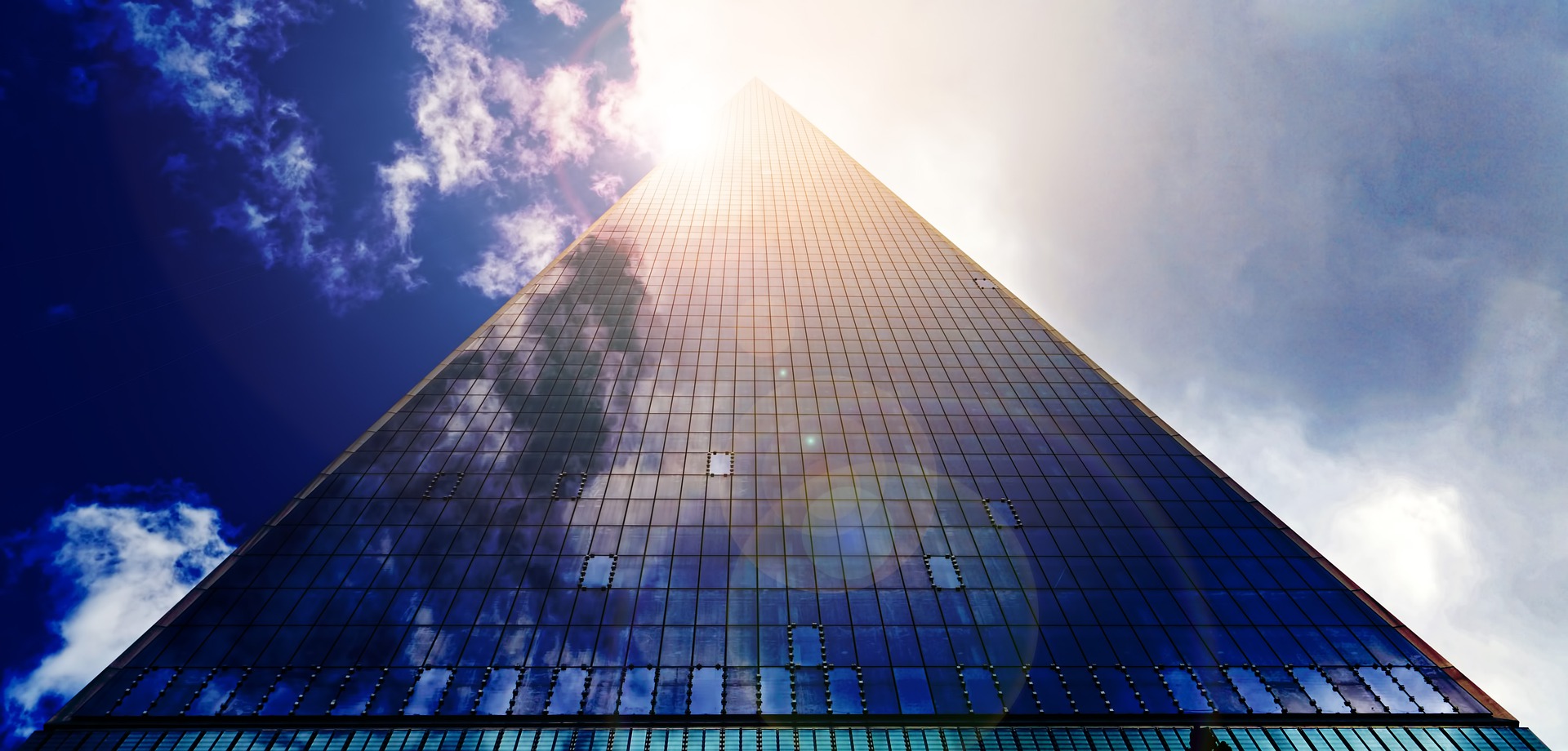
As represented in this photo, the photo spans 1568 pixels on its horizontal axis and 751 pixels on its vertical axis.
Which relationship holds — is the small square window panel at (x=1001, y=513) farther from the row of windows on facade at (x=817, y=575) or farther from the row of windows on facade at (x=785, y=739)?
the row of windows on facade at (x=785, y=739)

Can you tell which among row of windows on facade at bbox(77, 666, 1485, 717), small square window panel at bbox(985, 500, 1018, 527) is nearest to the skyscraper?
row of windows on facade at bbox(77, 666, 1485, 717)

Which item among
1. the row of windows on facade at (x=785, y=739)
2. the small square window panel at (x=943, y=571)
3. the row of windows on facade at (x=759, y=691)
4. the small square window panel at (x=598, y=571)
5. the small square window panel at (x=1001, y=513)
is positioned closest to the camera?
the row of windows on facade at (x=785, y=739)

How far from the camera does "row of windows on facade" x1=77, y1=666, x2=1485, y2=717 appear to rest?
25859 mm

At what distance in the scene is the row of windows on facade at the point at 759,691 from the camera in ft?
84.8

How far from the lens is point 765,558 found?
31906mm

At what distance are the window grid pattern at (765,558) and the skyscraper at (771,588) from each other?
6.3 inches

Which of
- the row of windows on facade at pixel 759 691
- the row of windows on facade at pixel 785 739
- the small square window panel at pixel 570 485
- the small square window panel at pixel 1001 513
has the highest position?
the small square window panel at pixel 570 485

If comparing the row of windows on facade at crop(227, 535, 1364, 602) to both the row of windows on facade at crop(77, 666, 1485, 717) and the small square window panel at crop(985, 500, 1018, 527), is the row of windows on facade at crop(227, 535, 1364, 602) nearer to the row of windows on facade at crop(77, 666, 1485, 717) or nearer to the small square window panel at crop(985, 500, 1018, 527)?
the small square window panel at crop(985, 500, 1018, 527)

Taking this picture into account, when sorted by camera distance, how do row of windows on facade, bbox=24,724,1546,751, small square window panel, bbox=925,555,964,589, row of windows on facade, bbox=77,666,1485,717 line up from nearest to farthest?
row of windows on facade, bbox=24,724,1546,751 → row of windows on facade, bbox=77,666,1485,717 → small square window panel, bbox=925,555,964,589

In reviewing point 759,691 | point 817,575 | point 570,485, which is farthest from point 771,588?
point 570,485

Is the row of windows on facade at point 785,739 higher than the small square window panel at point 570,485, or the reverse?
the small square window panel at point 570,485

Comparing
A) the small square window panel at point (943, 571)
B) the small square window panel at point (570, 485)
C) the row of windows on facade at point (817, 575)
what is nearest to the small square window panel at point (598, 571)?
the row of windows on facade at point (817, 575)

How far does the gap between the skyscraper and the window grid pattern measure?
16 cm

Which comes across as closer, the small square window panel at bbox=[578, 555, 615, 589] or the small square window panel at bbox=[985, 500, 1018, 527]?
the small square window panel at bbox=[578, 555, 615, 589]
